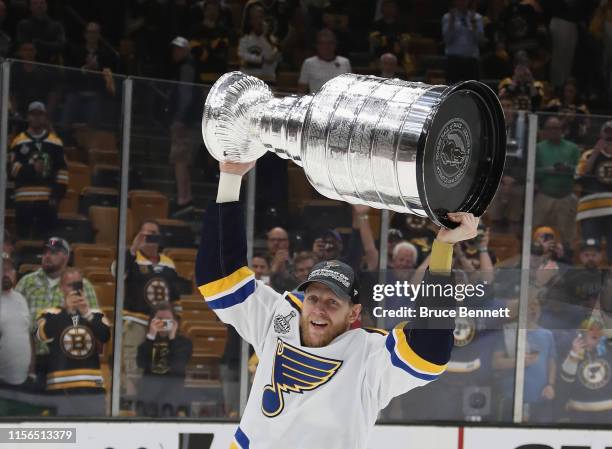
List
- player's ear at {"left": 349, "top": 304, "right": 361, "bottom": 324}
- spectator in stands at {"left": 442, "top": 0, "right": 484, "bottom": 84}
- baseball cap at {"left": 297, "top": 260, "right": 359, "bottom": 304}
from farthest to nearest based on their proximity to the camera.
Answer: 1. spectator in stands at {"left": 442, "top": 0, "right": 484, "bottom": 84}
2. player's ear at {"left": 349, "top": 304, "right": 361, "bottom": 324}
3. baseball cap at {"left": 297, "top": 260, "right": 359, "bottom": 304}

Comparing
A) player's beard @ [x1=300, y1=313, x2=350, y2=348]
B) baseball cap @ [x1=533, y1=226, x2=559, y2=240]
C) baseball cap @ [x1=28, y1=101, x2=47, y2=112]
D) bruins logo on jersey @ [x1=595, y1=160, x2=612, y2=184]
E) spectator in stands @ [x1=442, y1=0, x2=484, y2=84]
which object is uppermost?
spectator in stands @ [x1=442, y1=0, x2=484, y2=84]

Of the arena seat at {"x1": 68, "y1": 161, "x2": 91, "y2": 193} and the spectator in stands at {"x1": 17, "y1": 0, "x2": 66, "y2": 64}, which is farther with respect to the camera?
the spectator in stands at {"x1": 17, "y1": 0, "x2": 66, "y2": 64}

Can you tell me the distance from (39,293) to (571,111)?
3.43 meters

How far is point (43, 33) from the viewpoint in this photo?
7383 mm

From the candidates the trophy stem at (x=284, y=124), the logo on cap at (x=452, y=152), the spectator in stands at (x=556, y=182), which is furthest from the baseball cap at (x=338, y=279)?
the spectator in stands at (x=556, y=182)

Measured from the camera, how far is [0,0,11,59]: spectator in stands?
720cm

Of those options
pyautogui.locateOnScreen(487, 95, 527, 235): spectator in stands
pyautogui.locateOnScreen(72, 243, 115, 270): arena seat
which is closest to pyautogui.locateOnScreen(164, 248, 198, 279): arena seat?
pyautogui.locateOnScreen(72, 243, 115, 270): arena seat

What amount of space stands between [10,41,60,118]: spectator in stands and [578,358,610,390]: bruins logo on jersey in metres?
2.57

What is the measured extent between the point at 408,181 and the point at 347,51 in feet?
17.5

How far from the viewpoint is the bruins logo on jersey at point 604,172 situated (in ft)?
17.4

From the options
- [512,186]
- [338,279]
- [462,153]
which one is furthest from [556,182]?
[462,153]

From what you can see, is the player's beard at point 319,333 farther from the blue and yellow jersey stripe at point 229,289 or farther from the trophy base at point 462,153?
the trophy base at point 462,153

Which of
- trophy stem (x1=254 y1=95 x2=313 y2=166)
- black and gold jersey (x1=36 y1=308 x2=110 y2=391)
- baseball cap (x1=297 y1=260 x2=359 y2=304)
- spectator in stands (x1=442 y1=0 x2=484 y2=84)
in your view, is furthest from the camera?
spectator in stands (x1=442 y1=0 x2=484 y2=84)

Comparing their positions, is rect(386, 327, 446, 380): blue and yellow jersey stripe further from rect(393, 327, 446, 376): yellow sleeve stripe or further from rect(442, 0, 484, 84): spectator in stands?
rect(442, 0, 484, 84): spectator in stands
